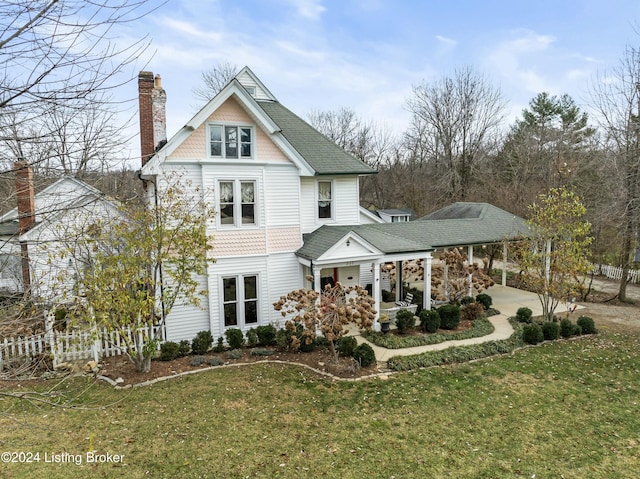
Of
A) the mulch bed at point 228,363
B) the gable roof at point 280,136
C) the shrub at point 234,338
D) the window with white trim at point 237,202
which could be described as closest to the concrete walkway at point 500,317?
the mulch bed at point 228,363

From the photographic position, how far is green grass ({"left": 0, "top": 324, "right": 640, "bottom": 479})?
22.8ft

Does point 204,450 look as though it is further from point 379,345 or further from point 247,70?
point 247,70

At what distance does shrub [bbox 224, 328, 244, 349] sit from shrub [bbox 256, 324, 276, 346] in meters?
0.62

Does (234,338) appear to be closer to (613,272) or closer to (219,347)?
(219,347)

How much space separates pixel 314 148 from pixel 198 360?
981 cm

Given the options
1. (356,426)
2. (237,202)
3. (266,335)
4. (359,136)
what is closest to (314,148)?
(237,202)

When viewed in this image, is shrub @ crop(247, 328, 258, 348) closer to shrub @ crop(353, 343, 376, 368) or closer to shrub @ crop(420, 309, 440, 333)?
shrub @ crop(353, 343, 376, 368)

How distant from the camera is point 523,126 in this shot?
42.0 meters

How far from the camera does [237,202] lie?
14.1 metres

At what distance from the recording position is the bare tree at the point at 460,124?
38281mm

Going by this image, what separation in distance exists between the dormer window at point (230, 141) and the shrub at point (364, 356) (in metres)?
7.82

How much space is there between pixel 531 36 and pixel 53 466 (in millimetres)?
23932

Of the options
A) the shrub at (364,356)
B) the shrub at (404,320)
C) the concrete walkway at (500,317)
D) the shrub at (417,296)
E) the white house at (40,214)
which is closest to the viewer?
the white house at (40,214)

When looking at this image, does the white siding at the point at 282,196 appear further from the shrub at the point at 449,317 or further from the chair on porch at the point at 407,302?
the shrub at the point at 449,317
